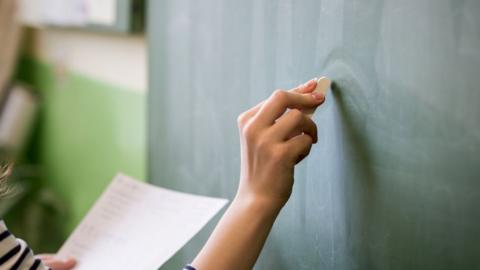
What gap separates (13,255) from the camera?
728mm

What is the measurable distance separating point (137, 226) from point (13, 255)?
0.28 metres

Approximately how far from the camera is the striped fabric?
2.37 feet

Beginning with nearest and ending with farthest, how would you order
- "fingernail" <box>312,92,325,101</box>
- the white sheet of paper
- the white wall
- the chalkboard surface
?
the chalkboard surface → "fingernail" <box>312,92,325,101</box> → the white sheet of paper → the white wall

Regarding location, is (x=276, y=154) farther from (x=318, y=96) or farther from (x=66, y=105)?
(x=66, y=105)

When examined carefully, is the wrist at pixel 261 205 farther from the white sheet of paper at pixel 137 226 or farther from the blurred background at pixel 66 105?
the blurred background at pixel 66 105

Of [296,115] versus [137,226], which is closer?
[296,115]

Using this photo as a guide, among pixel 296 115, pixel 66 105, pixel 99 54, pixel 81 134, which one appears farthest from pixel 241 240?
pixel 66 105

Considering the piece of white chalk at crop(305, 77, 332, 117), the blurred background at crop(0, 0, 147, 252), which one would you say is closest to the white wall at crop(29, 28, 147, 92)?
the blurred background at crop(0, 0, 147, 252)

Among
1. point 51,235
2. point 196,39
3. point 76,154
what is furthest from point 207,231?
point 51,235

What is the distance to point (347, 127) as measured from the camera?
0.76 m

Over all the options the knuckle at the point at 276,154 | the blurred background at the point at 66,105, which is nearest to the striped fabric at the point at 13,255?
the knuckle at the point at 276,154

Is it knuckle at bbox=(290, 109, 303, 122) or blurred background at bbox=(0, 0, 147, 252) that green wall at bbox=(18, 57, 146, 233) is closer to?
blurred background at bbox=(0, 0, 147, 252)

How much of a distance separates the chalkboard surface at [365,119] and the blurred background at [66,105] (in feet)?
1.73

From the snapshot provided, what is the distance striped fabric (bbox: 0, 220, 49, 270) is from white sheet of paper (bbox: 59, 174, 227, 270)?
183 millimetres
